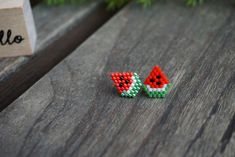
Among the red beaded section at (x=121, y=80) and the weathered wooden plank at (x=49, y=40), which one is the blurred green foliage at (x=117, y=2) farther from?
the red beaded section at (x=121, y=80)

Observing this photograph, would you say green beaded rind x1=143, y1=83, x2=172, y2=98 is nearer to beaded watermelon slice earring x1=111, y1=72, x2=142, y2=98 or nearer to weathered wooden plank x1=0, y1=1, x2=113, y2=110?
beaded watermelon slice earring x1=111, y1=72, x2=142, y2=98

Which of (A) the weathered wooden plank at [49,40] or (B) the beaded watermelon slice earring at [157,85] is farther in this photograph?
(A) the weathered wooden plank at [49,40]

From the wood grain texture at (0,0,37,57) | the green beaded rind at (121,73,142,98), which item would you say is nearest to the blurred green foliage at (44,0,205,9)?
the wood grain texture at (0,0,37,57)

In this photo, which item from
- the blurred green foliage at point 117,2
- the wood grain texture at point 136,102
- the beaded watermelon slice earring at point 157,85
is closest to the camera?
the wood grain texture at point 136,102

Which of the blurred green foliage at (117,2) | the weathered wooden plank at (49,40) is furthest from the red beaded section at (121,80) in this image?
the blurred green foliage at (117,2)

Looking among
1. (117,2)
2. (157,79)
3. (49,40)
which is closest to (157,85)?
(157,79)

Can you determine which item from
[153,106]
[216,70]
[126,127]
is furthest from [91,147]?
[216,70]

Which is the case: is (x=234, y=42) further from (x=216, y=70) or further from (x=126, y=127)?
(x=126, y=127)
